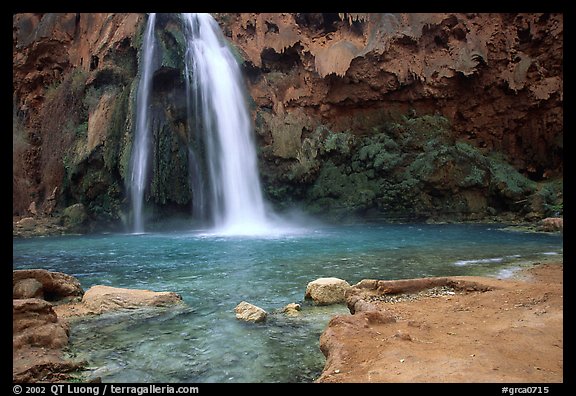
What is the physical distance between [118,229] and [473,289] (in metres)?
21.5

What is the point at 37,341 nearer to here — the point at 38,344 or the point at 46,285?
the point at 38,344

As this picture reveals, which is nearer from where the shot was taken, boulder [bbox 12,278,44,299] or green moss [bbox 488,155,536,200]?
boulder [bbox 12,278,44,299]

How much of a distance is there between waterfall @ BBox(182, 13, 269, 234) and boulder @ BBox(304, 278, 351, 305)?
53.4 ft

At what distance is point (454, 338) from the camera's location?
15.3 feet

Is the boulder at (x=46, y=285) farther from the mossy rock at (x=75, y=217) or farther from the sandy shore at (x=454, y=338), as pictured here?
the mossy rock at (x=75, y=217)

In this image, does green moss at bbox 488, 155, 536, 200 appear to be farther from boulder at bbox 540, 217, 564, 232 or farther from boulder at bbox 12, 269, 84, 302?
boulder at bbox 12, 269, 84, 302

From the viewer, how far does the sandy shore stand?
3.61 m

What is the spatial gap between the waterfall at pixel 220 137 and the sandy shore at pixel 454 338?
18.0m

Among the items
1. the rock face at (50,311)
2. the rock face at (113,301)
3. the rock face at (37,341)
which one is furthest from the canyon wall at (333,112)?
the rock face at (37,341)

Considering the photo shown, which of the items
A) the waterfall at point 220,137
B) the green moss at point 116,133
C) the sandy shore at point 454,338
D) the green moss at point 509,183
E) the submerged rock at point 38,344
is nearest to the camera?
the sandy shore at point 454,338


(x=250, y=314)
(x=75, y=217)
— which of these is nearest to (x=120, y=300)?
(x=250, y=314)

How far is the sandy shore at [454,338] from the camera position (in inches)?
142

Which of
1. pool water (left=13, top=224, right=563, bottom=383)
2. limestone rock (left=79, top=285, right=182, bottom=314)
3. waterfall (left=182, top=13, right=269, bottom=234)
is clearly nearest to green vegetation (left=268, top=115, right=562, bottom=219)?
waterfall (left=182, top=13, right=269, bottom=234)
